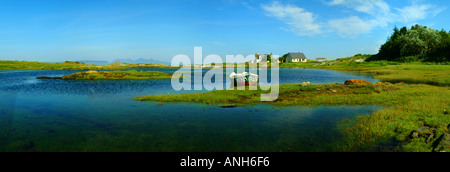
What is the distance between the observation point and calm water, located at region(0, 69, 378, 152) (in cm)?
1505

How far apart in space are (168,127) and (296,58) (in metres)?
182

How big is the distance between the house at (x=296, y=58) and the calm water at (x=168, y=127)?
555 ft

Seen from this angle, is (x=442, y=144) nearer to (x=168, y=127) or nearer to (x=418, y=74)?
(x=168, y=127)

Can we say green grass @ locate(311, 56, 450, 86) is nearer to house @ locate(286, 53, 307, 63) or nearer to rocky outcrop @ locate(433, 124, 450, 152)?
rocky outcrop @ locate(433, 124, 450, 152)

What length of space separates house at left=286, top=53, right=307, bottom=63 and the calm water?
16919cm

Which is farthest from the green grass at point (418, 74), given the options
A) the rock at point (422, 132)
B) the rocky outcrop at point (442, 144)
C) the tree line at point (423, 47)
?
the rocky outcrop at point (442, 144)

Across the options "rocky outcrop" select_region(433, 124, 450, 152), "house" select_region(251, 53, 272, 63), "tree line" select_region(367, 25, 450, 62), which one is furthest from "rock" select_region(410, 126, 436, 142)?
"house" select_region(251, 53, 272, 63)

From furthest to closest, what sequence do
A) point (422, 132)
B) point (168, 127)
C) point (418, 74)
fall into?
point (418, 74) < point (168, 127) < point (422, 132)

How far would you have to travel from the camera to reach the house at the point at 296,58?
18791 cm

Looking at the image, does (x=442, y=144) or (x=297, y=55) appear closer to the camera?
(x=442, y=144)

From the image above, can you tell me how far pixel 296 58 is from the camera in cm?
18862

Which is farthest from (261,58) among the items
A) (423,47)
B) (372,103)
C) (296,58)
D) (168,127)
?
(168,127)

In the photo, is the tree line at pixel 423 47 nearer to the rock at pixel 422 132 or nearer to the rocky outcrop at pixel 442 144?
the rock at pixel 422 132
